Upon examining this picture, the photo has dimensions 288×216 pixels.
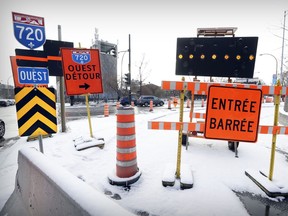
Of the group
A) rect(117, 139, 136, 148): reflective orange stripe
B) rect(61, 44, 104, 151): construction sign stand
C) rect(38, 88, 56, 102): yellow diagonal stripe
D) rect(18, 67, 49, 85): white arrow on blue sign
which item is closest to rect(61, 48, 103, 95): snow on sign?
rect(61, 44, 104, 151): construction sign stand

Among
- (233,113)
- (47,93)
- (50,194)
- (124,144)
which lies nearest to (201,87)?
(233,113)

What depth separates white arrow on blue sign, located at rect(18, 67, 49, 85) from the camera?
3.48 metres

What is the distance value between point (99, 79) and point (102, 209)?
4772 millimetres

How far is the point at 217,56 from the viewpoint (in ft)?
20.1

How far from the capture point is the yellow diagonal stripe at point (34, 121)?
3651 millimetres

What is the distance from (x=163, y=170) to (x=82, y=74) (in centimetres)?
354

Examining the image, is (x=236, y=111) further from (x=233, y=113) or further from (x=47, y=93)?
(x=47, y=93)

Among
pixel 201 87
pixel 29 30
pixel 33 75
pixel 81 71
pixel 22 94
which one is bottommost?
pixel 22 94

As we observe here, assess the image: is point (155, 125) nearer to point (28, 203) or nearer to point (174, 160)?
point (174, 160)

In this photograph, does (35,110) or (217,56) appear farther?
(217,56)

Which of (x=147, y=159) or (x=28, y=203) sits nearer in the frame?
(x=28, y=203)

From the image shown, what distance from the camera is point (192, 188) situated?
3.19 metres

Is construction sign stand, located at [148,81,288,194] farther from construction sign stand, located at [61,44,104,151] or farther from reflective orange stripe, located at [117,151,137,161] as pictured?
construction sign stand, located at [61,44,104,151]

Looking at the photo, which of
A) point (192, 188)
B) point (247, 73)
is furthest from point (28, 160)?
point (247, 73)
